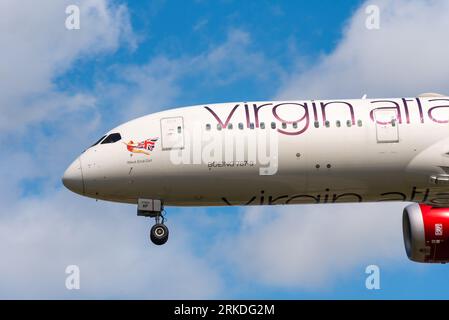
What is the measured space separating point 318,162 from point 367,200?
3429 mm

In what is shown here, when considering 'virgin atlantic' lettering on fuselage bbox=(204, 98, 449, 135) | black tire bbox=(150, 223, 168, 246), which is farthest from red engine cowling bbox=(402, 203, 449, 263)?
black tire bbox=(150, 223, 168, 246)

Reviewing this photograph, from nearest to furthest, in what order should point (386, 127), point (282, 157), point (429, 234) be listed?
point (282, 157)
point (386, 127)
point (429, 234)

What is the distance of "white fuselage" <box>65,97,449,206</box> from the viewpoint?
156ft

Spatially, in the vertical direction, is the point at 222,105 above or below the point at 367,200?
above

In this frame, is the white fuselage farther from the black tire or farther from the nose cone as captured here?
the black tire

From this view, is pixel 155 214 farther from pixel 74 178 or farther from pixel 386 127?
pixel 386 127

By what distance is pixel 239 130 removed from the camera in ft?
157

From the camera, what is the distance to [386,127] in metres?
47.8

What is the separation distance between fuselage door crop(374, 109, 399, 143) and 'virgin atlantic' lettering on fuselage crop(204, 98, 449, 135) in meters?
0.15

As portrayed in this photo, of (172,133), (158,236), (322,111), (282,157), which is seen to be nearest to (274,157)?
(282,157)

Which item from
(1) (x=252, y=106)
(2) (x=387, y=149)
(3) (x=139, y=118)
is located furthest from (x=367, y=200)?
(3) (x=139, y=118)

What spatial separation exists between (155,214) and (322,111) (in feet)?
29.0

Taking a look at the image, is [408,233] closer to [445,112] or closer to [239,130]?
[445,112]
